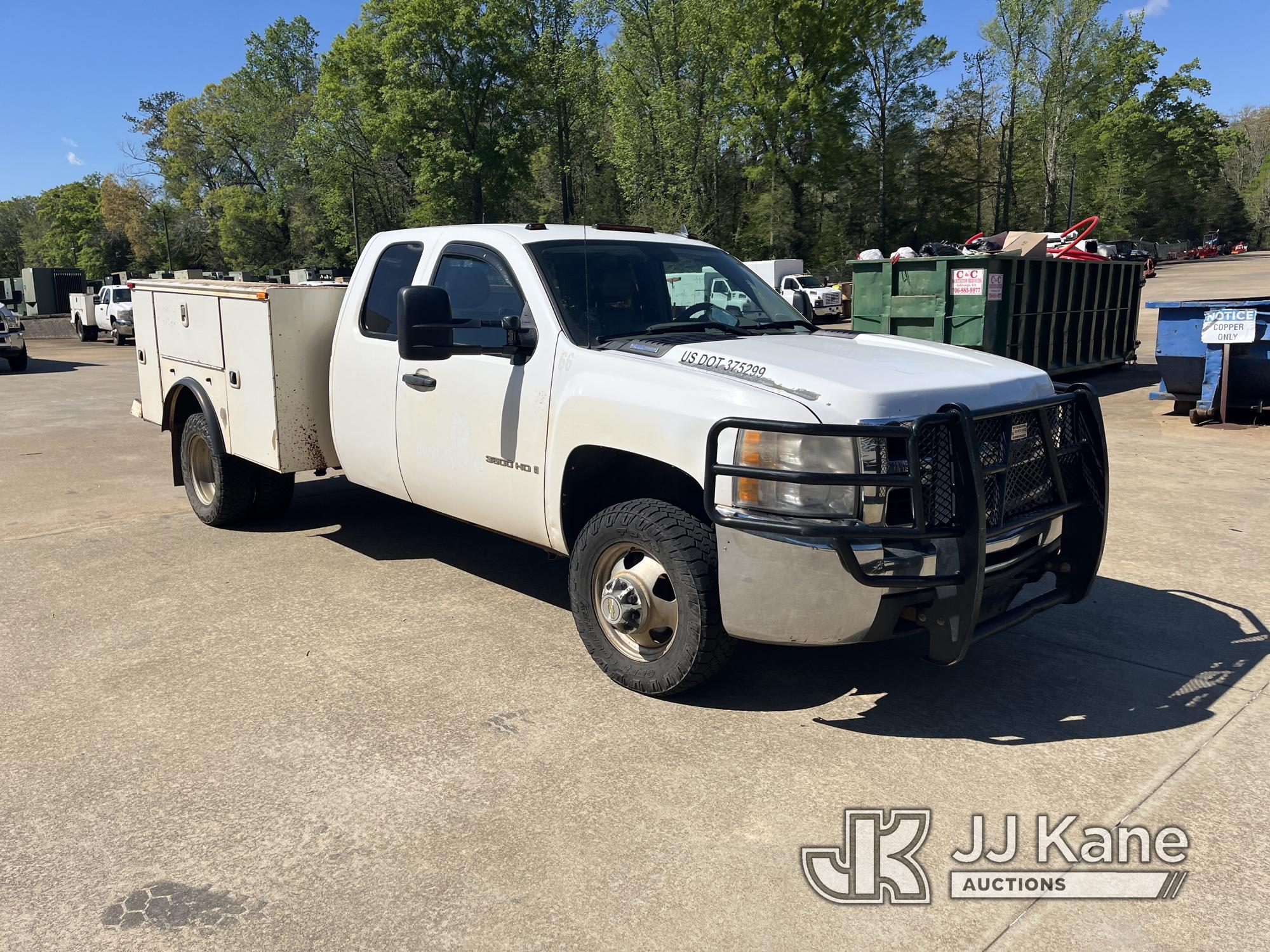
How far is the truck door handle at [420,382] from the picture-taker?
5.20 metres

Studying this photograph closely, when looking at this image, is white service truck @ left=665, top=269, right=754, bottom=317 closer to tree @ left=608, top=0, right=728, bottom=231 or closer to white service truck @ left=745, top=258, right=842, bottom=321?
white service truck @ left=745, top=258, right=842, bottom=321

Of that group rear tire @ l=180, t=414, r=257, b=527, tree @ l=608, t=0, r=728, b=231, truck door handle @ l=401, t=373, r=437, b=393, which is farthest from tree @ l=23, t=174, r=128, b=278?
truck door handle @ l=401, t=373, r=437, b=393

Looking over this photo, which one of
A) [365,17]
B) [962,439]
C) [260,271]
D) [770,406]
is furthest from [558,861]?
[260,271]

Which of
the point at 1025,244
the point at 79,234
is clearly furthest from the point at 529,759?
the point at 79,234

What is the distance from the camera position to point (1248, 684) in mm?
4375

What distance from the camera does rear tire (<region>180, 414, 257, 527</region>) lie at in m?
6.86

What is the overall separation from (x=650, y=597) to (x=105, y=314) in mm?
32166

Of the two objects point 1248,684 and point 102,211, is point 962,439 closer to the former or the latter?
point 1248,684

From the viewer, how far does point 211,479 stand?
722 centimetres

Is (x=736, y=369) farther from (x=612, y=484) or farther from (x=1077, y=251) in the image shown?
(x=1077, y=251)

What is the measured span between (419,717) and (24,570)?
3.59 metres

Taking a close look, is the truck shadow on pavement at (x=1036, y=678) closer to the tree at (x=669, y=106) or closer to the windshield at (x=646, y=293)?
the windshield at (x=646, y=293)

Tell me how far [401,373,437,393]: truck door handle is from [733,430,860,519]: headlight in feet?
6.84

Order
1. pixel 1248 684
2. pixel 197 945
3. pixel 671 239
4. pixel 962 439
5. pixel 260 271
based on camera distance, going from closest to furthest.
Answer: pixel 197 945
pixel 962 439
pixel 1248 684
pixel 671 239
pixel 260 271
